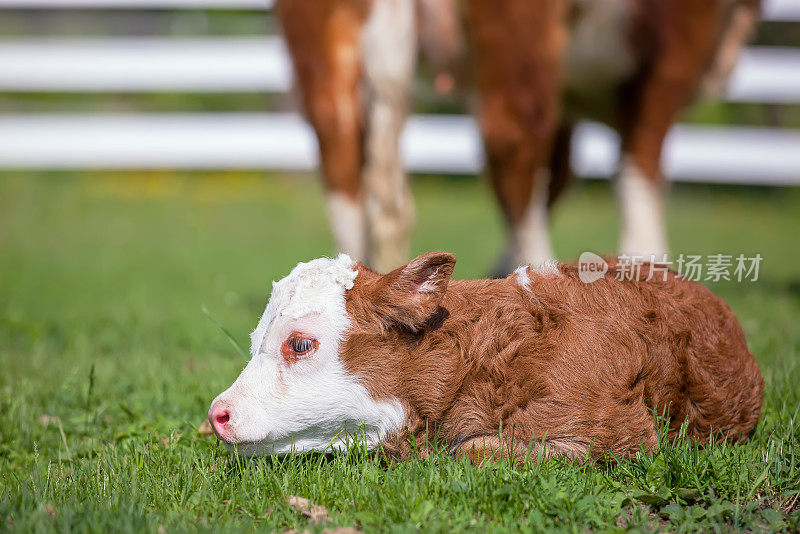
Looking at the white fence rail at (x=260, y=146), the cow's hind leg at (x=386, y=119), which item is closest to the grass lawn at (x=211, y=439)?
the cow's hind leg at (x=386, y=119)

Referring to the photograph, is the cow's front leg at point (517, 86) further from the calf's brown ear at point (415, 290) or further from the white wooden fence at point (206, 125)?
the white wooden fence at point (206, 125)

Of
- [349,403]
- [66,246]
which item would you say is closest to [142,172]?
[66,246]

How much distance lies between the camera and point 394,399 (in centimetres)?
210

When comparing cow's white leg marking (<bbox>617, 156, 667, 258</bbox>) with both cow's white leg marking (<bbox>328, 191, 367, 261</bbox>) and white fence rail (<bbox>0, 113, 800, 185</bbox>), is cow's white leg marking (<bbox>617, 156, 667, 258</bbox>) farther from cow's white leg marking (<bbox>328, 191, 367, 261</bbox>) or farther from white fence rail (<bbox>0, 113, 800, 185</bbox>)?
white fence rail (<bbox>0, 113, 800, 185</bbox>)

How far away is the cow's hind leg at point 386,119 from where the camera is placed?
357cm

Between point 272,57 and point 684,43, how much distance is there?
7.14m

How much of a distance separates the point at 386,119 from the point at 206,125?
7313 mm

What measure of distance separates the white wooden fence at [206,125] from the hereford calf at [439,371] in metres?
8.16

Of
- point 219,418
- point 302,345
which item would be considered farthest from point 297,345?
point 219,418

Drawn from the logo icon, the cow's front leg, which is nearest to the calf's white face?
the logo icon

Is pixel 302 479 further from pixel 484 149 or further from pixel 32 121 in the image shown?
pixel 32 121

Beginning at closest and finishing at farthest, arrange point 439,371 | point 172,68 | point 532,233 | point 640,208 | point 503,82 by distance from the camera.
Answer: point 439,371
point 503,82
point 532,233
point 640,208
point 172,68

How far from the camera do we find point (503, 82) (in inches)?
146

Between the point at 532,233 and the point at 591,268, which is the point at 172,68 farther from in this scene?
the point at 591,268
